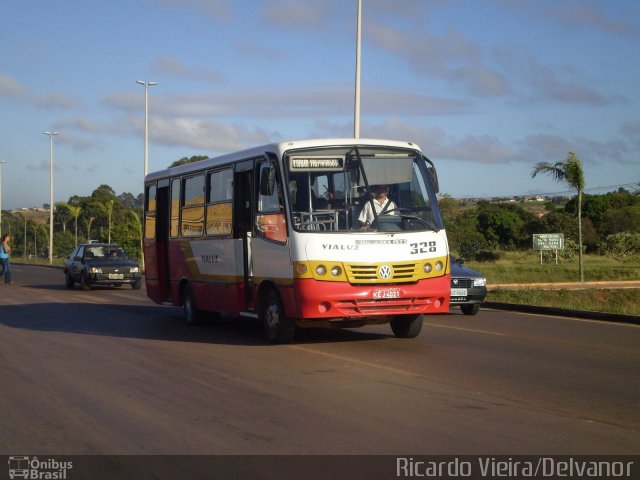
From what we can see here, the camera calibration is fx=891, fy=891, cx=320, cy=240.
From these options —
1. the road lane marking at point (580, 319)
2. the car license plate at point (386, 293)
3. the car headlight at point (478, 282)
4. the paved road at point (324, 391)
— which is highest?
the car license plate at point (386, 293)

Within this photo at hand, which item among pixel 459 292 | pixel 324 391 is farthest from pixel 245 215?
pixel 459 292

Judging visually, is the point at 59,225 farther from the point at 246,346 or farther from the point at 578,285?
the point at 246,346

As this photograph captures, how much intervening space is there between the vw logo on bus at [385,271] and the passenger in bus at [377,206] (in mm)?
633

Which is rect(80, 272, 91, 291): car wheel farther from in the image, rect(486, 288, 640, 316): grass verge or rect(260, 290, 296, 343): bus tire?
rect(260, 290, 296, 343): bus tire

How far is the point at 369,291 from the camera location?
41.5 ft

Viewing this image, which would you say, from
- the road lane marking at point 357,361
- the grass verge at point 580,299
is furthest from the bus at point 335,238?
the grass verge at point 580,299

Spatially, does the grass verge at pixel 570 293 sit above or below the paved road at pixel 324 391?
above

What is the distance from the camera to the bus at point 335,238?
12.6 meters

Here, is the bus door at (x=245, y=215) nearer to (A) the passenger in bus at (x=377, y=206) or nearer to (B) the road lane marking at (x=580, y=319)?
(A) the passenger in bus at (x=377, y=206)

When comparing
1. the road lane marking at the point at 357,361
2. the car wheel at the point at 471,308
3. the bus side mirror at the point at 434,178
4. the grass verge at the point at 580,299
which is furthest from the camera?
the grass verge at the point at 580,299

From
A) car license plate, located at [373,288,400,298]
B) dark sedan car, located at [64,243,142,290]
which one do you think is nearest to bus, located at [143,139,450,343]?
car license plate, located at [373,288,400,298]

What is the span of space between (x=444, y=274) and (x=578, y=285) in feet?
56.4
